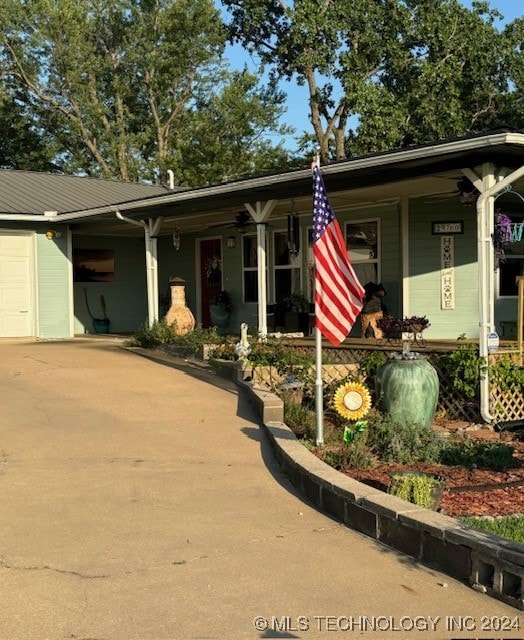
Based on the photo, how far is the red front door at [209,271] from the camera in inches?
691

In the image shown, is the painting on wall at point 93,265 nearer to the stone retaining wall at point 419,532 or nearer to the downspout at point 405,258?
the downspout at point 405,258

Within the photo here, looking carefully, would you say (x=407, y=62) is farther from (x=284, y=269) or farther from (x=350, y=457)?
(x=350, y=457)

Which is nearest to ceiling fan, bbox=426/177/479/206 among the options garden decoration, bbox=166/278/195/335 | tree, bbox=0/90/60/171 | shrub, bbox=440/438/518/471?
shrub, bbox=440/438/518/471

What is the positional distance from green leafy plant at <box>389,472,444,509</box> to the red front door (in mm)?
12655

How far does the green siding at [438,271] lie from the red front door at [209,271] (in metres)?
6.02

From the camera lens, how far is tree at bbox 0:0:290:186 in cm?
3566

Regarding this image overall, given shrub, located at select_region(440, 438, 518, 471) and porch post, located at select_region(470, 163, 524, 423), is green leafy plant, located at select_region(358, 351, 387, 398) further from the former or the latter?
shrub, located at select_region(440, 438, 518, 471)

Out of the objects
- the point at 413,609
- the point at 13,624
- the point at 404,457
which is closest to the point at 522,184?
the point at 404,457

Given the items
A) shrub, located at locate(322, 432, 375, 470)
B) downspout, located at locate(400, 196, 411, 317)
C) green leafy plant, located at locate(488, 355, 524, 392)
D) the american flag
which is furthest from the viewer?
downspout, located at locate(400, 196, 411, 317)

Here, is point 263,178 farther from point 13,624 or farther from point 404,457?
point 13,624

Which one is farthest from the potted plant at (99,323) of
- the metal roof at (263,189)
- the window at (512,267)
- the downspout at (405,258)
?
the window at (512,267)

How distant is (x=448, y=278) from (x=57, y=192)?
10520mm

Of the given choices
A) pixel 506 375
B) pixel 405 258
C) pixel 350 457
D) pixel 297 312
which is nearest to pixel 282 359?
pixel 506 375

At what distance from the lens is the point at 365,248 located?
1361cm
